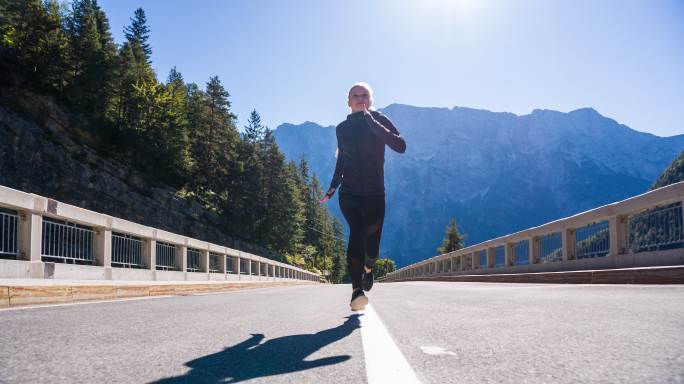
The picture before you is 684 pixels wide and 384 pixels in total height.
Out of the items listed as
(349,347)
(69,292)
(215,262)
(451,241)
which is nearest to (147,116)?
(215,262)

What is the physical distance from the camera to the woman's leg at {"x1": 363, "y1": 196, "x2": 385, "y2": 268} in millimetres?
5750

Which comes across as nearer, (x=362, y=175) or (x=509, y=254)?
(x=362, y=175)

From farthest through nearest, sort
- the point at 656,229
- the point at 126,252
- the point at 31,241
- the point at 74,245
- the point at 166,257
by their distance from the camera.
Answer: the point at 166,257 < the point at 126,252 < the point at 74,245 < the point at 656,229 < the point at 31,241

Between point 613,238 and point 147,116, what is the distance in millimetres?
50879

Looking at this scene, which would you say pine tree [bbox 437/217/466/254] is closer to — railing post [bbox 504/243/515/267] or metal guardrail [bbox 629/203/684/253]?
railing post [bbox 504/243/515/267]

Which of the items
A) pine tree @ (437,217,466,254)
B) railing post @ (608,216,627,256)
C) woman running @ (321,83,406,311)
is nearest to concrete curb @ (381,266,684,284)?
railing post @ (608,216,627,256)

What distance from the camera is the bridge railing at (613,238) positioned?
29.7 feet

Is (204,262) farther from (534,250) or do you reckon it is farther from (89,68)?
(89,68)

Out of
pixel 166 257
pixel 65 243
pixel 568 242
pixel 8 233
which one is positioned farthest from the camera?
pixel 166 257

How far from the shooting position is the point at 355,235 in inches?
224

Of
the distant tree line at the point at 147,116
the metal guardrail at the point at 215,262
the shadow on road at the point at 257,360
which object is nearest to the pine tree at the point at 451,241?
the distant tree line at the point at 147,116

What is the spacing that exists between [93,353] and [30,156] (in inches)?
1788

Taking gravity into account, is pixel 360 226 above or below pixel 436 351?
above

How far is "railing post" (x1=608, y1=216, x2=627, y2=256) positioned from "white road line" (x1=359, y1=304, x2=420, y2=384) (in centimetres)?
829
